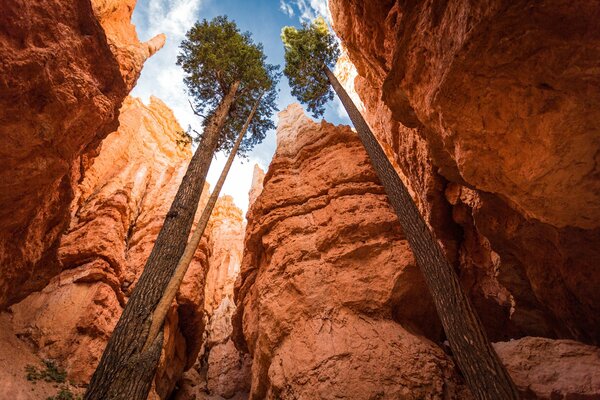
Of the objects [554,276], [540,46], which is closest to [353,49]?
[540,46]

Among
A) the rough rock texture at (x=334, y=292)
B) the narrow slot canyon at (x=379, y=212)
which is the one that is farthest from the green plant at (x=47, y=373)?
the rough rock texture at (x=334, y=292)

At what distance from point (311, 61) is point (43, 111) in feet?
37.8

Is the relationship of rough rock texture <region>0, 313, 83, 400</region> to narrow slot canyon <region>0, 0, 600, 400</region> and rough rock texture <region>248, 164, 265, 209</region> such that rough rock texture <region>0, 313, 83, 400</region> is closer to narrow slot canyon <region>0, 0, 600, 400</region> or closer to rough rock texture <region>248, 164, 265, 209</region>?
narrow slot canyon <region>0, 0, 600, 400</region>

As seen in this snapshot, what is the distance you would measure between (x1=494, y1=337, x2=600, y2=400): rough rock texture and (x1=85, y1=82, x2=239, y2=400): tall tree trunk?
626 centimetres

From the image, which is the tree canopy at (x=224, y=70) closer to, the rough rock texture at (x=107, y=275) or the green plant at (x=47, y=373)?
the rough rock texture at (x=107, y=275)

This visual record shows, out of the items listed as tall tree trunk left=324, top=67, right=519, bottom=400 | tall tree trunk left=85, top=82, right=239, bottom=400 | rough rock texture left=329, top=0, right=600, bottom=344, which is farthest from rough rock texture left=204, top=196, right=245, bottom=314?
rough rock texture left=329, top=0, right=600, bottom=344

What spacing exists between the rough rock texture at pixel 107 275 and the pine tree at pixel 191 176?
7.96ft

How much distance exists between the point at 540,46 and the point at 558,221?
2880 mm

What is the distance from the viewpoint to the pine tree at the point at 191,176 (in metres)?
3.85

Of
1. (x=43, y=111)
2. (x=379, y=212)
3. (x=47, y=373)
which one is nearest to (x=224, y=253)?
(x=47, y=373)

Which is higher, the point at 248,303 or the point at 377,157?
the point at 377,157

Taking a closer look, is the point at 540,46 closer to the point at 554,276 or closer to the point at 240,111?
the point at 554,276

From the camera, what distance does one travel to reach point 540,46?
3672mm

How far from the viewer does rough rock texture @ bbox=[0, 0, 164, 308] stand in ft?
17.2
